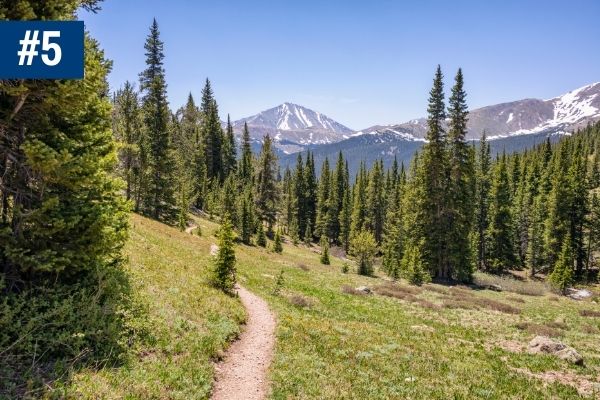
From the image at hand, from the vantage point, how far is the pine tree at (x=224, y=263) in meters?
21.3

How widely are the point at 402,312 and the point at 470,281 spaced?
25.4 m

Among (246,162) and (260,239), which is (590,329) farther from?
(246,162)

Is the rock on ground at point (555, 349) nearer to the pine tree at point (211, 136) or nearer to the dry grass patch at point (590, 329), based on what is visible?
the dry grass patch at point (590, 329)

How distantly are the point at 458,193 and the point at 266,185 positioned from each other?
4125cm

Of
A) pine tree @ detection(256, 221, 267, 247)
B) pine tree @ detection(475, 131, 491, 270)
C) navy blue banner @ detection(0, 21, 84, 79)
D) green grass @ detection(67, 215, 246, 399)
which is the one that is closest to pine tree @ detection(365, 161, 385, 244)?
pine tree @ detection(475, 131, 491, 270)

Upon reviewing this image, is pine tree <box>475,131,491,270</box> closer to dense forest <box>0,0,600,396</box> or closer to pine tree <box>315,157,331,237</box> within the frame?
dense forest <box>0,0,600,396</box>

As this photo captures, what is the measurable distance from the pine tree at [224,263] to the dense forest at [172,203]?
0.54 ft

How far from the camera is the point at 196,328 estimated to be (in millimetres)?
14109

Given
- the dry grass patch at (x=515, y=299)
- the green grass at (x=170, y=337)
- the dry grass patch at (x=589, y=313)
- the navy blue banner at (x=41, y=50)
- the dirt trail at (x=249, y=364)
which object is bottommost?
the dry grass patch at (x=515, y=299)

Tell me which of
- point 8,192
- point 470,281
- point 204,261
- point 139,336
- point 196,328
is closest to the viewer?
point 8,192

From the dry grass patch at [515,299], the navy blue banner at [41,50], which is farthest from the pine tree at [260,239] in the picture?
the navy blue banner at [41,50]

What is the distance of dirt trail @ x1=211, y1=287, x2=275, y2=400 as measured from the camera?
37.2ft

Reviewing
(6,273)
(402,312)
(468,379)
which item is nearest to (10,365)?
(6,273)

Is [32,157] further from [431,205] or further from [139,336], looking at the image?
[431,205]
